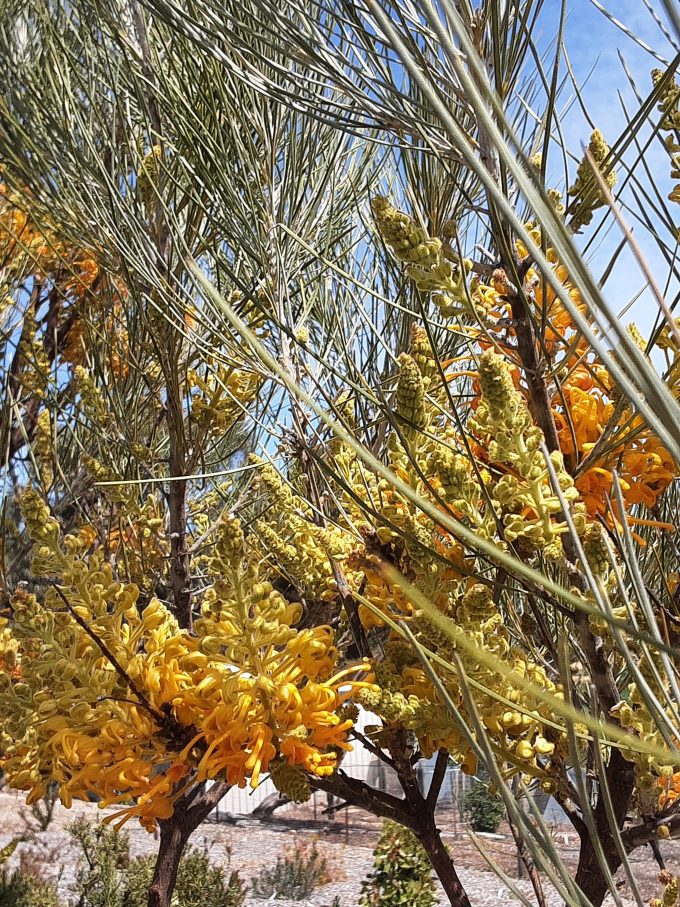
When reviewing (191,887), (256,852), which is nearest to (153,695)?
(191,887)

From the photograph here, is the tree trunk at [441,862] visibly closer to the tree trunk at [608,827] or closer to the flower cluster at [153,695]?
the tree trunk at [608,827]

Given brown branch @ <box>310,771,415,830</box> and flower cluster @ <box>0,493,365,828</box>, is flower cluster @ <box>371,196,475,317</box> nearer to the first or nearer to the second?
flower cluster @ <box>0,493,365,828</box>

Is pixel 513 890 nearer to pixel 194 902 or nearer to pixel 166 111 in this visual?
pixel 166 111

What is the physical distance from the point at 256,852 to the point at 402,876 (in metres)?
4.45

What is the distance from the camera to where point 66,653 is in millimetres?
821

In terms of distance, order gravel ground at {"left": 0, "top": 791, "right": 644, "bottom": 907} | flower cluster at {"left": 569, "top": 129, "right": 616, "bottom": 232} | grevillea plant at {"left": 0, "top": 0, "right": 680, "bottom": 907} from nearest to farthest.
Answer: grevillea plant at {"left": 0, "top": 0, "right": 680, "bottom": 907}
flower cluster at {"left": 569, "top": 129, "right": 616, "bottom": 232}
gravel ground at {"left": 0, "top": 791, "right": 644, "bottom": 907}

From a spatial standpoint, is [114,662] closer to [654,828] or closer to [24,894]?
[654,828]

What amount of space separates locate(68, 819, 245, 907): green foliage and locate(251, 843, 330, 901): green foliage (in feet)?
4.65

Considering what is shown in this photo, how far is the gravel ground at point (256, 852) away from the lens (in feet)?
25.7

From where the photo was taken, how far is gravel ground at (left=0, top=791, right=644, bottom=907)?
783 cm

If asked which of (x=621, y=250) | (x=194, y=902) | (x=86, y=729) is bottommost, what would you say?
(x=194, y=902)

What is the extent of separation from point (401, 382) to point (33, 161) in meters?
1.37

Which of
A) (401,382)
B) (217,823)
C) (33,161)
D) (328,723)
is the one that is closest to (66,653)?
→ (328,723)

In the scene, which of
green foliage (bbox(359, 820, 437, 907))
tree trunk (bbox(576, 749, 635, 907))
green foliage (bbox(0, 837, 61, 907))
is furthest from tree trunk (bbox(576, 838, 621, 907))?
green foliage (bbox(0, 837, 61, 907))
